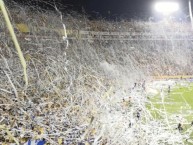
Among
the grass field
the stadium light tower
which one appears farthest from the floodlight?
the grass field

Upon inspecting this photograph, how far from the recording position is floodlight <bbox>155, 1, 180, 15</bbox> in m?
27.5

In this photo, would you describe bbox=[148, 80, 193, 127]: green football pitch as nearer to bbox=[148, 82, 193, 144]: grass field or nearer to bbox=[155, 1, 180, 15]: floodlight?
bbox=[148, 82, 193, 144]: grass field

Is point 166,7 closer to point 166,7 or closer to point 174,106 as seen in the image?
point 166,7

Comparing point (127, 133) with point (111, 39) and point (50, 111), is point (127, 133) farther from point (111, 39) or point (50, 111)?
point (111, 39)

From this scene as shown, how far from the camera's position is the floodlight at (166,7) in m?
27.5

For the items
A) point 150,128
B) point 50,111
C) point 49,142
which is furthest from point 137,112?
point 49,142

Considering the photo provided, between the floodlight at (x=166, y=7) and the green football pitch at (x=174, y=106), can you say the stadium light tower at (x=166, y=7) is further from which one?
the green football pitch at (x=174, y=106)

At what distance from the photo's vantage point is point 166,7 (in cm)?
2808

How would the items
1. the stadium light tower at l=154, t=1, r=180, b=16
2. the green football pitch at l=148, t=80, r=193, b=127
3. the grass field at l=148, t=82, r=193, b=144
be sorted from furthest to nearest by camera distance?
the stadium light tower at l=154, t=1, r=180, b=16, the green football pitch at l=148, t=80, r=193, b=127, the grass field at l=148, t=82, r=193, b=144

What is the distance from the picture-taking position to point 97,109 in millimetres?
6406

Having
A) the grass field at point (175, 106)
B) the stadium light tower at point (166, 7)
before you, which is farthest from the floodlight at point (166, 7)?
the grass field at point (175, 106)

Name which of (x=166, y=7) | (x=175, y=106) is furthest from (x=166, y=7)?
(x=175, y=106)

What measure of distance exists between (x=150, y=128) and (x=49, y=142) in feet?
10.5

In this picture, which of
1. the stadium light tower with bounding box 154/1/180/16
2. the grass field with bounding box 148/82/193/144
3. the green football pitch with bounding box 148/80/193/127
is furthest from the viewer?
the stadium light tower with bounding box 154/1/180/16
